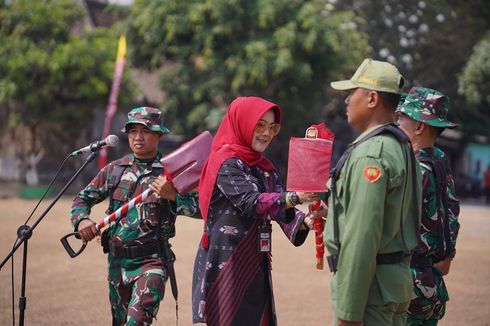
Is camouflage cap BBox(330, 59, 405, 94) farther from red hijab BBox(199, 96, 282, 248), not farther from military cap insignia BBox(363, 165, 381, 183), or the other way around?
red hijab BBox(199, 96, 282, 248)

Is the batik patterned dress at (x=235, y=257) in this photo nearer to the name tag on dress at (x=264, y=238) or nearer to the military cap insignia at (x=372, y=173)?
the name tag on dress at (x=264, y=238)

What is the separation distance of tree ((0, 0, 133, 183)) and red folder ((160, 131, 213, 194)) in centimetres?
2126

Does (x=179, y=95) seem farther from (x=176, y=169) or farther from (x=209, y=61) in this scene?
(x=176, y=169)

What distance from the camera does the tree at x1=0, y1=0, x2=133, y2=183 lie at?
25.3 meters

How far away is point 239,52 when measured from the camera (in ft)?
88.3

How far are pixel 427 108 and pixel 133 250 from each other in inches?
87.7

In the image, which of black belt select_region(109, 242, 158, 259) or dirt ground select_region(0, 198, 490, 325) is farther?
dirt ground select_region(0, 198, 490, 325)

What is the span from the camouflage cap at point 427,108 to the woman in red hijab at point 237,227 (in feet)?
2.84

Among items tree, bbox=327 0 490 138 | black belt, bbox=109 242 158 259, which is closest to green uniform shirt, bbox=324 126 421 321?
black belt, bbox=109 242 158 259

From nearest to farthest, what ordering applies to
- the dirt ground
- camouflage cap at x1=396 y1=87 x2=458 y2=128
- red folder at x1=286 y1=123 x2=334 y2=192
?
red folder at x1=286 y1=123 x2=334 y2=192
camouflage cap at x1=396 y1=87 x2=458 y2=128
the dirt ground

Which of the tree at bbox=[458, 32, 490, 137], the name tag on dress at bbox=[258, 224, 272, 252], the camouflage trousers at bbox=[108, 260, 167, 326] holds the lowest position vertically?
the camouflage trousers at bbox=[108, 260, 167, 326]

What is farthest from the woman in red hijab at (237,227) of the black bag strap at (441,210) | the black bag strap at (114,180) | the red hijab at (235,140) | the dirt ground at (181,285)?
the dirt ground at (181,285)

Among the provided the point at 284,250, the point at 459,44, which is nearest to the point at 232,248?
the point at 284,250

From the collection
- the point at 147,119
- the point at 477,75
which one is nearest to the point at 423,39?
the point at 477,75
